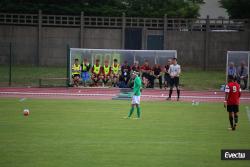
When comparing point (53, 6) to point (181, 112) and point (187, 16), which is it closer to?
point (187, 16)

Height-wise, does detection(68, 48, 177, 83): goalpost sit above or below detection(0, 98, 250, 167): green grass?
above

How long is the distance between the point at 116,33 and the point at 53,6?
22.6 feet

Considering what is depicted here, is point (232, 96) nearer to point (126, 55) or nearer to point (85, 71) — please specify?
point (85, 71)

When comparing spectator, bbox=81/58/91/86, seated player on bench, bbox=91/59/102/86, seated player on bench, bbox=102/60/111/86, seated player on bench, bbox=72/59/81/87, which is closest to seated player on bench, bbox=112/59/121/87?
seated player on bench, bbox=102/60/111/86

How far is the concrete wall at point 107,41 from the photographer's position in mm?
50062

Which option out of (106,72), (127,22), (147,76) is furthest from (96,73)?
(127,22)

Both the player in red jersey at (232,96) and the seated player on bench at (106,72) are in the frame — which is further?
the seated player on bench at (106,72)

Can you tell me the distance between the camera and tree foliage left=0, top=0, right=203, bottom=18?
177ft

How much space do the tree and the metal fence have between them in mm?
4399

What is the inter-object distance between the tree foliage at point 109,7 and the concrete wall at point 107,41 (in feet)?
13.5

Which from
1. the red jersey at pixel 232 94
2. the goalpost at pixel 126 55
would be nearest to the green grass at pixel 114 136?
the red jersey at pixel 232 94

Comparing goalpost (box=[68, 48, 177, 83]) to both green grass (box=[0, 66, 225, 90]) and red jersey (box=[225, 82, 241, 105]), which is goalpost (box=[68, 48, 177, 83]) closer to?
green grass (box=[0, 66, 225, 90])

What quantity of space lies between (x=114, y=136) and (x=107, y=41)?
3196 cm

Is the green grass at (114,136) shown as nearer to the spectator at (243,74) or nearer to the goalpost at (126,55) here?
the spectator at (243,74)
